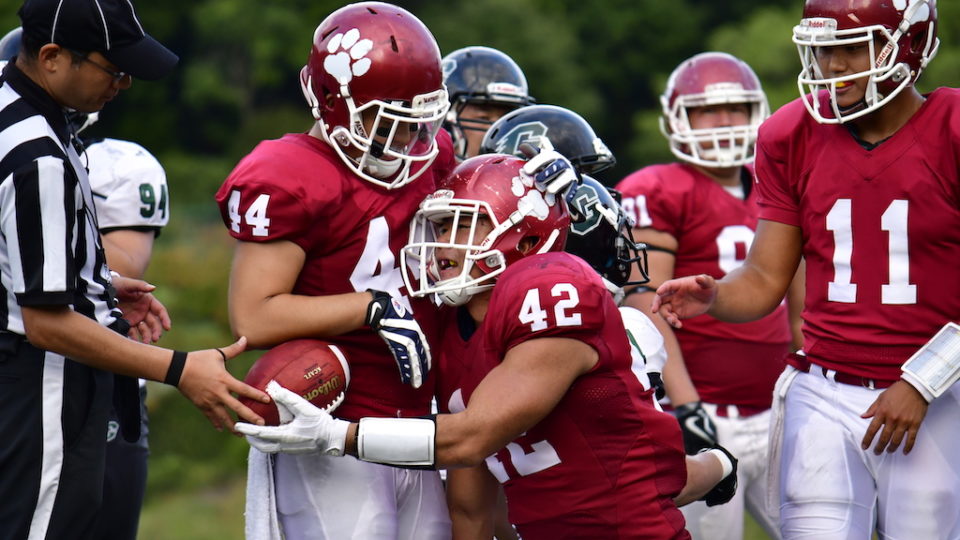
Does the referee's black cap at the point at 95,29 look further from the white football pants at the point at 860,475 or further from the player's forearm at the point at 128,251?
the white football pants at the point at 860,475

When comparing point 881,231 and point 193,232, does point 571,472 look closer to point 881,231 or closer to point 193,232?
point 881,231

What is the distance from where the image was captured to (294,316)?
3.46 m

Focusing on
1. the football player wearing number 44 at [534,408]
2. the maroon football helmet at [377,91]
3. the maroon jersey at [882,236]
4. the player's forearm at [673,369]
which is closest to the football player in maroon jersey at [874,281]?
the maroon jersey at [882,236]

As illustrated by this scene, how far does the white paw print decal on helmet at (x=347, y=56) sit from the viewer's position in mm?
3576

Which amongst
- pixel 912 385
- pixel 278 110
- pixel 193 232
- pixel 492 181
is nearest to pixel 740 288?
pixel 912 385

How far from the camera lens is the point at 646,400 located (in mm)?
3334

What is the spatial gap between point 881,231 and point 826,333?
0.35 meters

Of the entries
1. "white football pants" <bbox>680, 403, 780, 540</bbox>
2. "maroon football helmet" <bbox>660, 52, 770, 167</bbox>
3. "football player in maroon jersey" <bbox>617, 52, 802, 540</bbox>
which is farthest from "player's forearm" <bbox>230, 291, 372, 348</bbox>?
"maroon football helmet" <bbox>660, 52, 770, 167</bbox>

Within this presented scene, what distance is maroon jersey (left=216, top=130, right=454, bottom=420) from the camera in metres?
3.46

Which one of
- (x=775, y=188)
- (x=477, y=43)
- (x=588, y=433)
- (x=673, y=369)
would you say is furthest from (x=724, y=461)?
(x=477, y=43)

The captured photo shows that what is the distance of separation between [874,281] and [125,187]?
2.51m

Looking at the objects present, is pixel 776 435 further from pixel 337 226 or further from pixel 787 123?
pixel 337 226

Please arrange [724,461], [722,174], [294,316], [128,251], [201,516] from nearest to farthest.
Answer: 1. [294,316]
2. [724,461]
3. [128,251]
4. [722,174]
5. [201,516]

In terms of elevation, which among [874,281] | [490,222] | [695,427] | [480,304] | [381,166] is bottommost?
[695,427]
